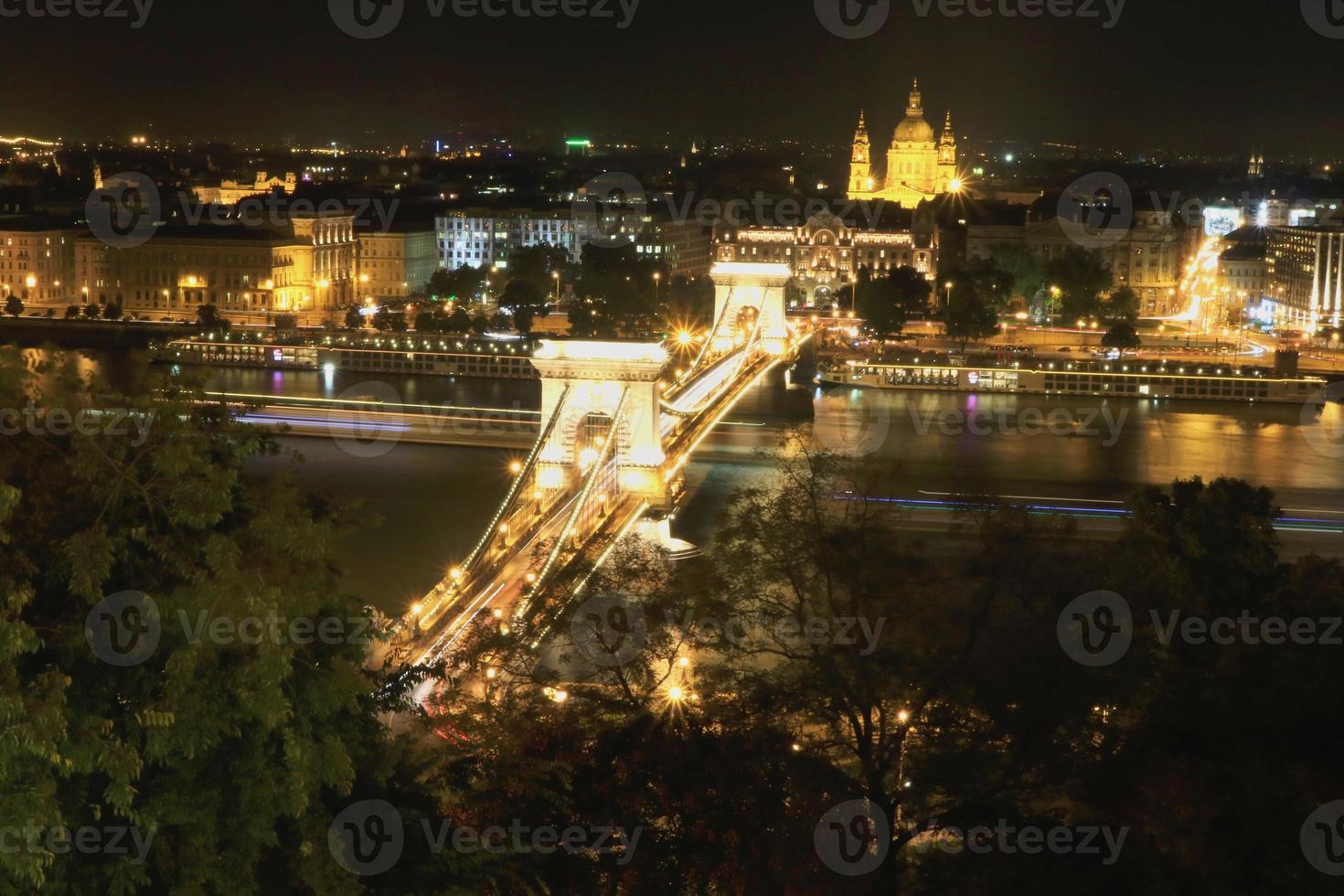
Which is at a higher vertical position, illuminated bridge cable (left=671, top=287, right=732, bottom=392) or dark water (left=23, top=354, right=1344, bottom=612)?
illuminated bridge cable (left=671, top=287, right=732, bottom=392)

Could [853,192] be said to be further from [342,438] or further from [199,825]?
[199,825]

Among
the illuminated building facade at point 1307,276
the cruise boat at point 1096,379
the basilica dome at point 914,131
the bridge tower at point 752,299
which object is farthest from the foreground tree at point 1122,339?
the basilica dome at point 914,131

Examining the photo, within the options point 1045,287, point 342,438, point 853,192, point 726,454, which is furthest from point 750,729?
point 853,192

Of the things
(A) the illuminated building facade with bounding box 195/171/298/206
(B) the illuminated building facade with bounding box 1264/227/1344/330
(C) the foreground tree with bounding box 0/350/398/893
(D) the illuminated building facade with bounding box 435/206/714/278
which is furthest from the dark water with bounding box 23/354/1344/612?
(A) the illuminated building facade with bounding box 195/171/298/206

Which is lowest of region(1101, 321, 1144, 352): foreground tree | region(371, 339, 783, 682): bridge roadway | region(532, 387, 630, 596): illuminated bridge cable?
region(1101, 321, 1144, 352): foreground tree

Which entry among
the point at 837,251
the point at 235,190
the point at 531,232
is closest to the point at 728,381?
the point at 837,251

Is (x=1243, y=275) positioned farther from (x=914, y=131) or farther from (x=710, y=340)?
(x=710, y=340)

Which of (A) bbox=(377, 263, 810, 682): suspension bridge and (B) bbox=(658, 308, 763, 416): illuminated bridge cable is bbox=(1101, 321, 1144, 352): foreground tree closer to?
(B) bbox=(658, 308, 763, 416): illuminated bridge cable
